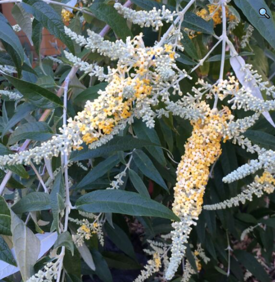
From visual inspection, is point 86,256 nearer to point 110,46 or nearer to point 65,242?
point 65,242

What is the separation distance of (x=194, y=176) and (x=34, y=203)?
0.31 meters

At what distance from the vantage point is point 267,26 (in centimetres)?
74

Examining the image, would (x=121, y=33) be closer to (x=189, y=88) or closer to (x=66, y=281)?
(x=189, y=88)

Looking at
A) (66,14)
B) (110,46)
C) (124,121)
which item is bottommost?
(124,121)

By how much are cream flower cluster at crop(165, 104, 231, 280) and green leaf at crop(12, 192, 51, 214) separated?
9.7 inches

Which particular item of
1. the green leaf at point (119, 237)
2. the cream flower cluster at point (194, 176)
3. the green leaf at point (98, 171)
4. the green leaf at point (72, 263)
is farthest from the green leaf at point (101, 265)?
the cream flower cluster at point (194, 176)

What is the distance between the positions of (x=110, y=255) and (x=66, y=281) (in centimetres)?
85

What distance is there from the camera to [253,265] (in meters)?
1.71

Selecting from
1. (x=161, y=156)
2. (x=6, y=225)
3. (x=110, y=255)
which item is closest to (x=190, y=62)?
(x=161, y=156)

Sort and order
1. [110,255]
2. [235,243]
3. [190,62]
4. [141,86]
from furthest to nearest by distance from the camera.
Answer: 1. [235,243]
2. [110,255]
3. [190,62]
4. [141,86]

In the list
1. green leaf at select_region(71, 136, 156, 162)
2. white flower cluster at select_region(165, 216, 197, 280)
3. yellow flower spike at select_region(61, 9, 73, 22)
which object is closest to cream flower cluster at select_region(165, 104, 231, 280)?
white flower cluster at select_region(165, 216, 197, 280)

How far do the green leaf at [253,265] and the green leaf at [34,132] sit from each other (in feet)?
4.26

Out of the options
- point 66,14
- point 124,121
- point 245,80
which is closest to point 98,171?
point 124,121

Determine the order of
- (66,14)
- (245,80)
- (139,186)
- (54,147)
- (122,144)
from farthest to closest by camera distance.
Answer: (66,14), (139,186), (122,144), (245,80), (54,147)
